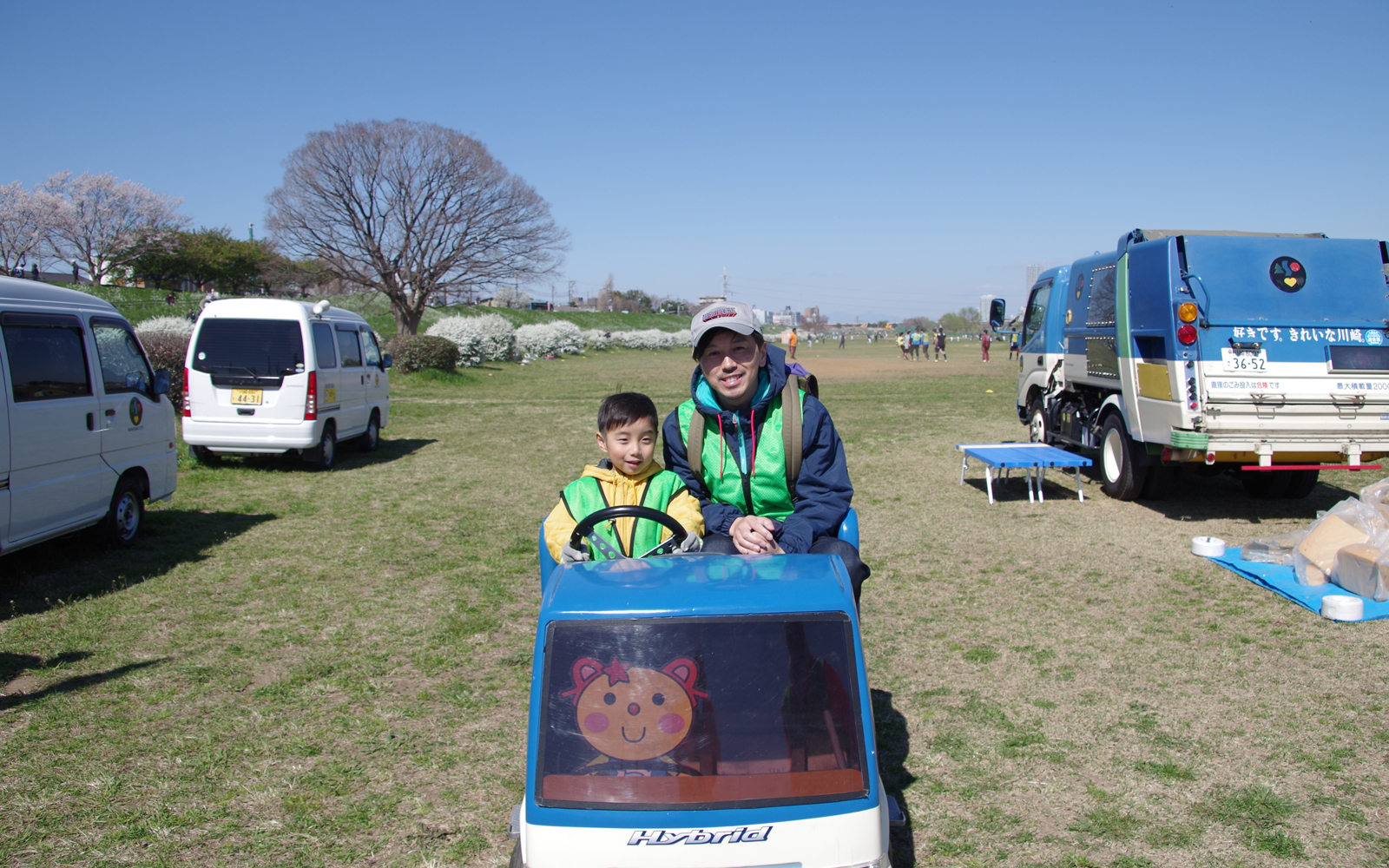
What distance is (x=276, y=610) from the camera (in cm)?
593

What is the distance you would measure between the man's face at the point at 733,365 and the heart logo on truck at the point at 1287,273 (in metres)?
6.99

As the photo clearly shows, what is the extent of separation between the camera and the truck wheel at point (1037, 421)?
1170cm

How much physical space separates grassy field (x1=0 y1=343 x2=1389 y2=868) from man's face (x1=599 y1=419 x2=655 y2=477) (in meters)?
1.48

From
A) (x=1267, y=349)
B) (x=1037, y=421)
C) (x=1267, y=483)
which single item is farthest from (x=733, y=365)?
(x=1037, y=421)

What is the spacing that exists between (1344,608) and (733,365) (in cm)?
460

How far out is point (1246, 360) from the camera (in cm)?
787

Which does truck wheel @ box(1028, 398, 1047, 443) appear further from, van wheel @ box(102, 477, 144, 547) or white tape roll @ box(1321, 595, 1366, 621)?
van wheel @ box(102, 477, 144, 547)

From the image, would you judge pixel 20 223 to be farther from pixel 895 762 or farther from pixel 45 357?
pixel 895 762

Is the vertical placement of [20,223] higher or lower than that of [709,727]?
higher

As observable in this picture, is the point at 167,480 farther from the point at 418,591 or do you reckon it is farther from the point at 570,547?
the point at 570,547

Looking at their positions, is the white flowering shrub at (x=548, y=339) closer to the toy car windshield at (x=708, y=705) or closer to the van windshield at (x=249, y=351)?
the van windshield at (x=249, y=351)

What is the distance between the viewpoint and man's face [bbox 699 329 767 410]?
3.26 m

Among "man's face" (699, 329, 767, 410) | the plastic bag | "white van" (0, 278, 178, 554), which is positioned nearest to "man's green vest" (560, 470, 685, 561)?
"man's face" (699, 329, 767, 410)

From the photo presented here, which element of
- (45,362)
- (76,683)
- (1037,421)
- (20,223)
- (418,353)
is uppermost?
(20,223)
